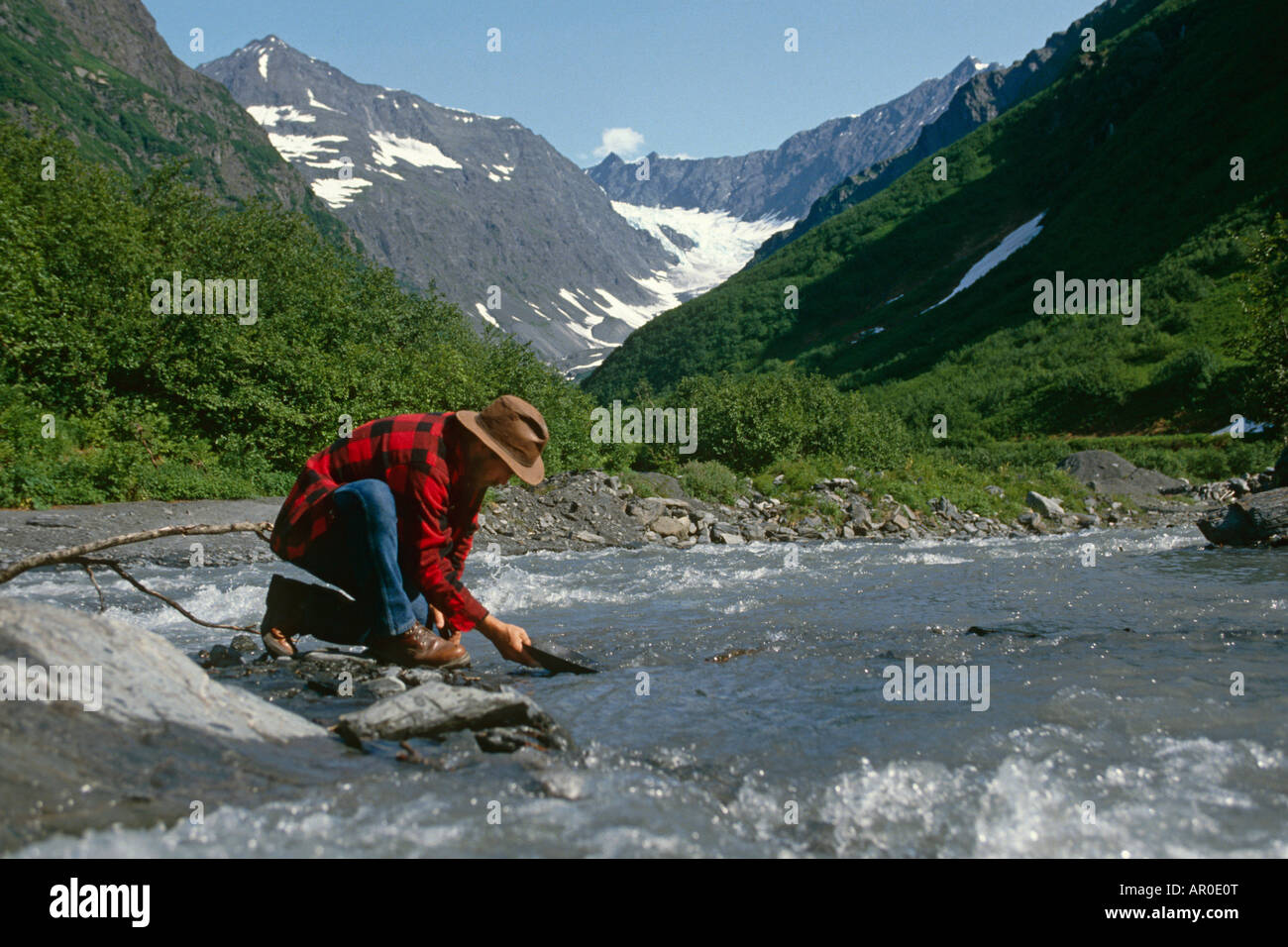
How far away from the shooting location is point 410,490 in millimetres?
5320

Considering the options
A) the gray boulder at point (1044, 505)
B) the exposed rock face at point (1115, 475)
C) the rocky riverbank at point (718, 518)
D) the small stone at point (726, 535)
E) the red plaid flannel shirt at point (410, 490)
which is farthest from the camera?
the exposed rock face at point (1115, 475)

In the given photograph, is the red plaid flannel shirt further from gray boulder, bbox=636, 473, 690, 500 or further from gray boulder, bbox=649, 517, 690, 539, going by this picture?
gray boulder, bbox=636, 473, 690, 500

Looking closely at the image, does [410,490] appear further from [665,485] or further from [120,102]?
[120,102]

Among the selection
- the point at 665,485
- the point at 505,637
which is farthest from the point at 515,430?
the point at 665,485

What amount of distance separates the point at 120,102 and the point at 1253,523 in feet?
651

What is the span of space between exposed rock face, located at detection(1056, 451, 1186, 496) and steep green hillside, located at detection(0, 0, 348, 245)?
121415 millimetres

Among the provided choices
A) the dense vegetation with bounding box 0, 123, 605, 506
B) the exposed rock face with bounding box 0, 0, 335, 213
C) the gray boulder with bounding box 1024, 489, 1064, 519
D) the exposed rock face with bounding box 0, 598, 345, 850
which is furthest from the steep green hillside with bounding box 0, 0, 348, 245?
the exposed rock face with bounding box 0, 598, 345, 850

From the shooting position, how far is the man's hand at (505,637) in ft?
18.3

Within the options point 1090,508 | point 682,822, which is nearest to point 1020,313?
point 1090,508

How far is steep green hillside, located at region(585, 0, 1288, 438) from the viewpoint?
61.2m

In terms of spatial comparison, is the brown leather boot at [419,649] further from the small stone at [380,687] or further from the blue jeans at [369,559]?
the small stone at [380,687]

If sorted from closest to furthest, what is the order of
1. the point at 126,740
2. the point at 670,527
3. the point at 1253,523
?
the point at 126,740, the point at 1253,523, the point at 670,527

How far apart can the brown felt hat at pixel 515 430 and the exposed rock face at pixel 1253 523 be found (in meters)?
17.1

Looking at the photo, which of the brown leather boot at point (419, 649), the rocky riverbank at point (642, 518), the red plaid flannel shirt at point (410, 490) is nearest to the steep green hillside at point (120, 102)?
the rocky riverbank at point (642, 518)
